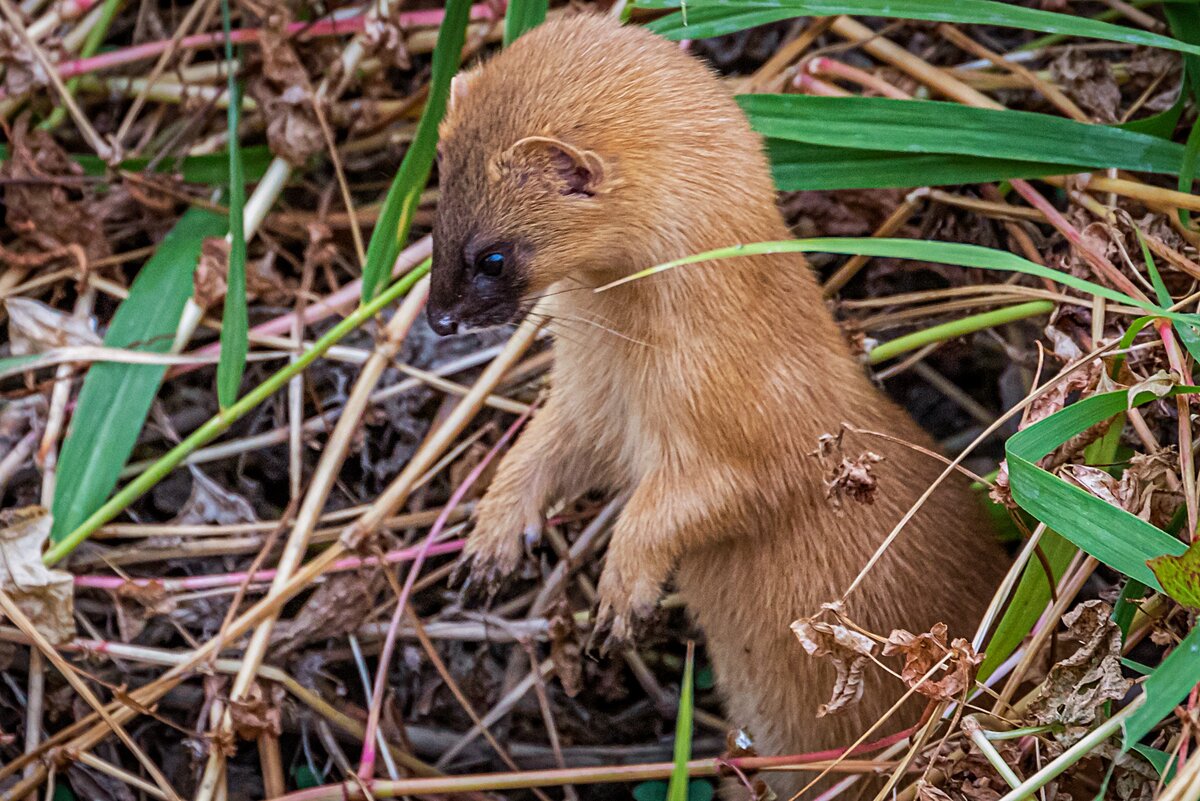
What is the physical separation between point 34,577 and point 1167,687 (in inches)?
109

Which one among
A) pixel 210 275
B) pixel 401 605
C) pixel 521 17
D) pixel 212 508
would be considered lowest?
pixel 401 605

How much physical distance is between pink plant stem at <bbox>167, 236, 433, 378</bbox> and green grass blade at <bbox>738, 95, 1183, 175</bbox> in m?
1.19

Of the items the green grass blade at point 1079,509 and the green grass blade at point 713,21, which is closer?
the green grass blade at point 1079,509

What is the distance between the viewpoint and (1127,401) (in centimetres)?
240

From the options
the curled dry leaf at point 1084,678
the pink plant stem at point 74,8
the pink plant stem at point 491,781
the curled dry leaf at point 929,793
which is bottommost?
the pink plant stem at point 491,781

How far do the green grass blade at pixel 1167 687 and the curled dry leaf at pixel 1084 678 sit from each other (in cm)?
26

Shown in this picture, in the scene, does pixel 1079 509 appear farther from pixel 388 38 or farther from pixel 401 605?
pixel 388 38

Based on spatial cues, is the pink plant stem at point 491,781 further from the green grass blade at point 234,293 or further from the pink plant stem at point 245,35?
the pink plant stem at point 245,35

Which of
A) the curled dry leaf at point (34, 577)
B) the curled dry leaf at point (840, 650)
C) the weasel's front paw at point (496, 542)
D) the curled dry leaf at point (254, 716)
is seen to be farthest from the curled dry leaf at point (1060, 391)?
the curled dry leaf at point (34, 577)

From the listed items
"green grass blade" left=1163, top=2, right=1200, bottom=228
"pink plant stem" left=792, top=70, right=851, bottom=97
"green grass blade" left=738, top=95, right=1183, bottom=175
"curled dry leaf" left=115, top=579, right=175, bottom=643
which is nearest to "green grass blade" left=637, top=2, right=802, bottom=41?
"green grass blade" left=738, top=95, right=1183, bottom=175

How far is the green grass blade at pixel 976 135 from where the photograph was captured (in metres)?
3.03

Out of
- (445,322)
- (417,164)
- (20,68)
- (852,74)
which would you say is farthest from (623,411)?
(20,68)

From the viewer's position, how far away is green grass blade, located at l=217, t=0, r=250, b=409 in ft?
9.91

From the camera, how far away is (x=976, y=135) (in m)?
3.04
